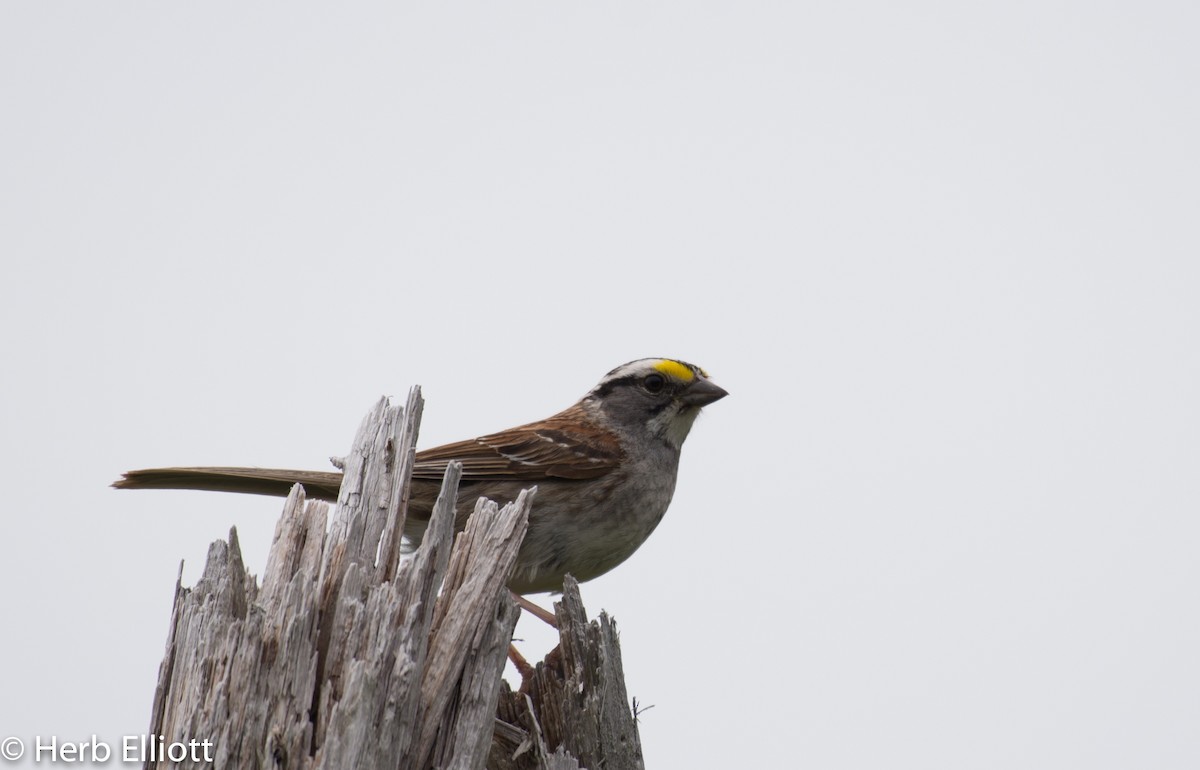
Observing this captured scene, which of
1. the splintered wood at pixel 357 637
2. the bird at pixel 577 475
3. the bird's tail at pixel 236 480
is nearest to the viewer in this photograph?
the splintered wood at pixel 357 637

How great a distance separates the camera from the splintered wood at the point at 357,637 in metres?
3.86

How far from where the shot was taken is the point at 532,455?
25.1ft

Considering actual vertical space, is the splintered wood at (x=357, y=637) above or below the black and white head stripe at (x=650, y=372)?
below

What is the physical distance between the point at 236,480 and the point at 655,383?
305 cm

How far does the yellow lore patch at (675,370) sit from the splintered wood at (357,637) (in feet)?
12.5

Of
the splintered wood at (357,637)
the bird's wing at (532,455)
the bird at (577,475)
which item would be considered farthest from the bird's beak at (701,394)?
the splintered wood at (357,637)

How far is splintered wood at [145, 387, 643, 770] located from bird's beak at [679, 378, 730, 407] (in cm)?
374

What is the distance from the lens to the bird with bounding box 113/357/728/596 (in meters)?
7.02

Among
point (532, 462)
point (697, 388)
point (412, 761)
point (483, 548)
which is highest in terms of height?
point (697, 388)

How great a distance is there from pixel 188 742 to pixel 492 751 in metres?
1.58

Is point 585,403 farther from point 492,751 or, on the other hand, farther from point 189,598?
point 189,598

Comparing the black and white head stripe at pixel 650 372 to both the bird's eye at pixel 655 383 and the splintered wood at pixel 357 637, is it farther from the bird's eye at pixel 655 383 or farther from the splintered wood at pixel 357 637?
the splintered wood at pixel 357 637

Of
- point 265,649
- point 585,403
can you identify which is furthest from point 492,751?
point 585,403

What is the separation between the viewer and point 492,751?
5.14 m
